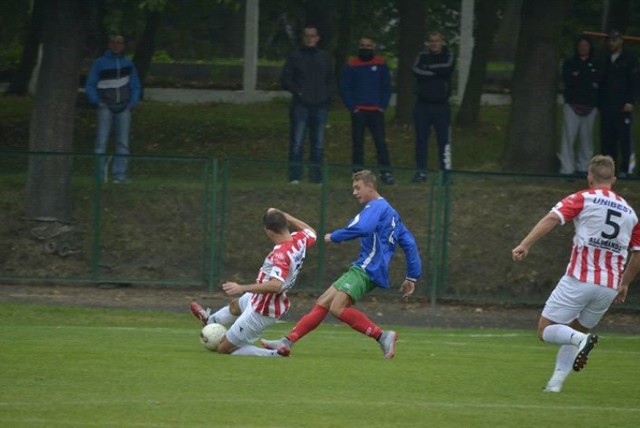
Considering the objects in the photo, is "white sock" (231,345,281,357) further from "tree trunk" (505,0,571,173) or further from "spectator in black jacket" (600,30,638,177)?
"tree trunk" (505,0,571,173)

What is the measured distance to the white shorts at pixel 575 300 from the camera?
36.7 feet

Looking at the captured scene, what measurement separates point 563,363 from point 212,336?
3.69m

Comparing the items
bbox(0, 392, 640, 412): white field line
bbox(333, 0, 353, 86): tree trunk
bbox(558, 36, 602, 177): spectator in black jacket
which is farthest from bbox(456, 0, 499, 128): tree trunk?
bbox(0, 392, 640, 412): white field line

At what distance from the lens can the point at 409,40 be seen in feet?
91.2

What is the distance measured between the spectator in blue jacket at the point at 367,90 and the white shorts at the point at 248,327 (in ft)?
28.2

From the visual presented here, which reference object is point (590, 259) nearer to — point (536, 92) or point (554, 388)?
point (554, 388)

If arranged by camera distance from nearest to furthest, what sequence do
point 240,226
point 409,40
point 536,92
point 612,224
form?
point 612,224
point 240,226
point 536,92
point 409,40

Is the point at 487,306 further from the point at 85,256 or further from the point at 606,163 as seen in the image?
the point at 606,163

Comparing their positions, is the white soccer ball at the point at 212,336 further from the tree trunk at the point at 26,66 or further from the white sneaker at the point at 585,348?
the tree trunk at the point at 26,66

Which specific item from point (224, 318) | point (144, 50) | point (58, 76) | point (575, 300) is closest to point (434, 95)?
point (58, 76)

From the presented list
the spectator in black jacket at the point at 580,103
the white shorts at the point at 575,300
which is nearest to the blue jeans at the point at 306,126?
the spectator in black jacket at the point at 580,103

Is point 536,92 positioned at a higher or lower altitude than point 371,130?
higher

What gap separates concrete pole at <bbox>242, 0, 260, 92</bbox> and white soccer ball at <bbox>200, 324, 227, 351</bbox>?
19921mm

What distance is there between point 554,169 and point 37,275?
851 centimetres
